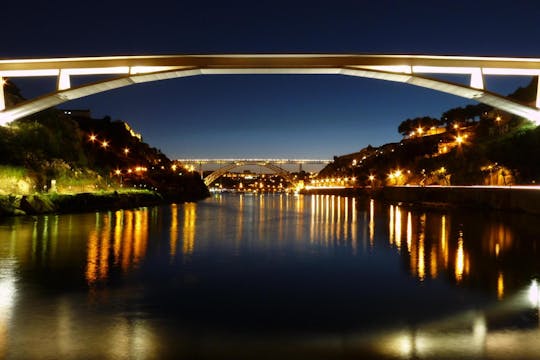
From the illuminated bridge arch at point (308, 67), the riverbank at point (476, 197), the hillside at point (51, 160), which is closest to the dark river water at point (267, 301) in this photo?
the illuminated bridge arch at point (308, 67)

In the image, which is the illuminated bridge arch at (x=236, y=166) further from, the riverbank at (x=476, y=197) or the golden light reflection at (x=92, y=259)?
the golden light reflection at (x=92, y=259)

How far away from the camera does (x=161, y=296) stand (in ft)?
32.6

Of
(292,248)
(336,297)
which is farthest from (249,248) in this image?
(336,297)

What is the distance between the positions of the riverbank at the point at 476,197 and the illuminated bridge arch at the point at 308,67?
40.4ft

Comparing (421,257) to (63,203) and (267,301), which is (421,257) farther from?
(63,203)

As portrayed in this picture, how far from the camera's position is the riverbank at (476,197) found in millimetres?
36719

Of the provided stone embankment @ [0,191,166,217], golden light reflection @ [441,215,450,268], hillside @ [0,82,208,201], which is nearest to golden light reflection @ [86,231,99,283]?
golden light reflection @ [441,215,450,268]

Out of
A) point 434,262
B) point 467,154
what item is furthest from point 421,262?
point 467,154

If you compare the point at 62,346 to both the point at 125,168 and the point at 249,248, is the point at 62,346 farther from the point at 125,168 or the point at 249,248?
the point at 125,168

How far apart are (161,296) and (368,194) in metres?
105

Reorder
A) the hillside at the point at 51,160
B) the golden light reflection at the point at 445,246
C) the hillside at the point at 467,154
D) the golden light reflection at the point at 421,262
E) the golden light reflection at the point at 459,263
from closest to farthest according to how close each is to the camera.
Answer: the golden light reflection at the point at 459,263, the golden light reflection at the point at 421,262, the golden light reflection at the point at 445,246, the hillside at the point at 51,160, the hillside at the point at 467,154

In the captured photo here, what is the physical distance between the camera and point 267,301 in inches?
383

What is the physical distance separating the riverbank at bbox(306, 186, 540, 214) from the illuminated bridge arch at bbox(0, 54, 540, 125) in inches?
485

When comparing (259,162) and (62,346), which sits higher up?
(259,162)
